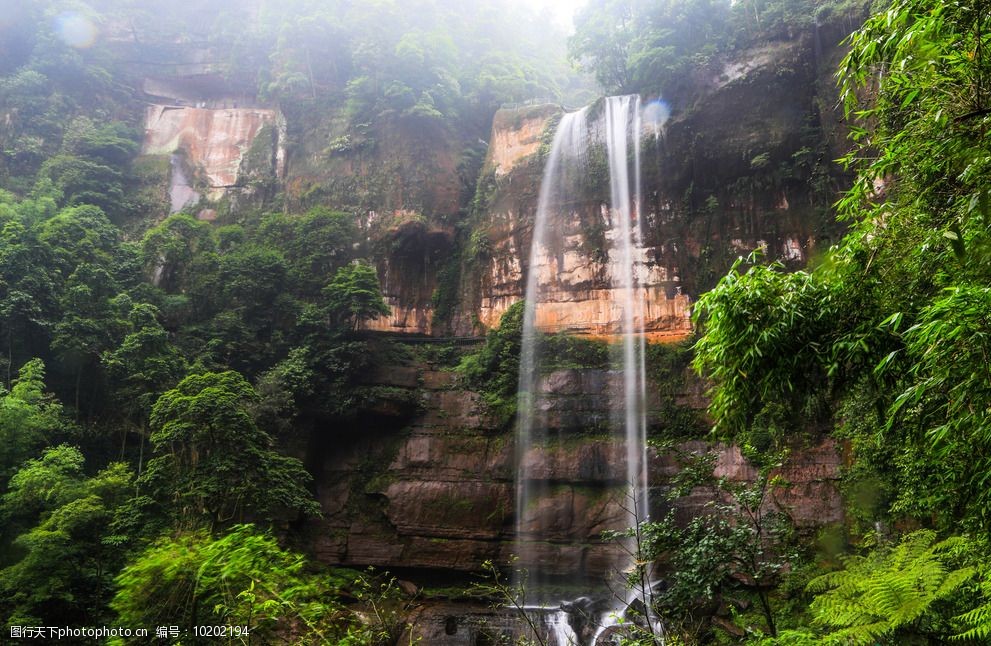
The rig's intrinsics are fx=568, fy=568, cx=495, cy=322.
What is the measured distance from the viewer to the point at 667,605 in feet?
22.6

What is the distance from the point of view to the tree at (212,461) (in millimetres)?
11297

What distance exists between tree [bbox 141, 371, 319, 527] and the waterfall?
19.1 ft

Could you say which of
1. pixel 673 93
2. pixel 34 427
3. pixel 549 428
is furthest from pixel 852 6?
pixel 34 427

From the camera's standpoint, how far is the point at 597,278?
18234 mm

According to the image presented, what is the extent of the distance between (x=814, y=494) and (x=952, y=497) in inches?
347

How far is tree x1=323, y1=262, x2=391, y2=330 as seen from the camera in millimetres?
17312

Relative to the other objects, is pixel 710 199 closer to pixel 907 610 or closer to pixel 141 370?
pixel 907 610

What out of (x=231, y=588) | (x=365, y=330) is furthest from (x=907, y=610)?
(x=365, y=330)

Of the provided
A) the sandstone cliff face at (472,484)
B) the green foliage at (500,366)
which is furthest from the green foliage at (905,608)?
the green foliage at (500,366)

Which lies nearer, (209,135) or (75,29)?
(209,135)

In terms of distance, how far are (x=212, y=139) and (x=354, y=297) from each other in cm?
1427

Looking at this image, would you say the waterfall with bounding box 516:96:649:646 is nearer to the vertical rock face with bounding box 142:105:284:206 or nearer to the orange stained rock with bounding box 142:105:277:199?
the vertical rock face with bounding box 142:105:284:206

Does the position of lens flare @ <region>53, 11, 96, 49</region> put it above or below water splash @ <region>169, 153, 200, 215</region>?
above

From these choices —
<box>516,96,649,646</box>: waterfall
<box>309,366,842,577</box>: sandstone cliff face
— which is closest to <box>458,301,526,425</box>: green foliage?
<box>516,96,649,646</box>: waterfall
